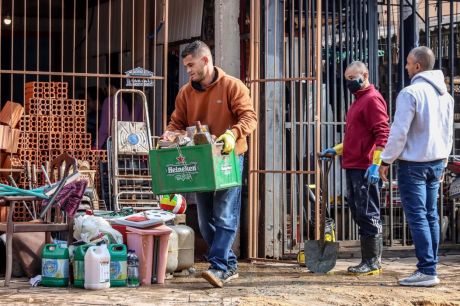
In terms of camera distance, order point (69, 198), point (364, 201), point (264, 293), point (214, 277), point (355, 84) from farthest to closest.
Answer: point (355, 84) → point (364, 201) → point (69, 198) → point (214, 277) → point (264, 293)

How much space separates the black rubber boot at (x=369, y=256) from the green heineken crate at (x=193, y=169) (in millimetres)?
1840

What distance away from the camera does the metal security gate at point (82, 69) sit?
407 inches

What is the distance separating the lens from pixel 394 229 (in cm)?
1085

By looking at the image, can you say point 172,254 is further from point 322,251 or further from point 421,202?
point 421,202

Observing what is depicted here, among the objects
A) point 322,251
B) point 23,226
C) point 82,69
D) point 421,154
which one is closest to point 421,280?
point 421,154

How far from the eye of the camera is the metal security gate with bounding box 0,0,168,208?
1034 cm

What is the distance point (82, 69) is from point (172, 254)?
8.66 metres

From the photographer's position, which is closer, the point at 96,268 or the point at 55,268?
the point at 96,268

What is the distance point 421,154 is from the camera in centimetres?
781

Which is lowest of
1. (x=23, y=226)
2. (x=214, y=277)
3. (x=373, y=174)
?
(x=214, y=277)

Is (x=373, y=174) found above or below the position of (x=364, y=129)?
below

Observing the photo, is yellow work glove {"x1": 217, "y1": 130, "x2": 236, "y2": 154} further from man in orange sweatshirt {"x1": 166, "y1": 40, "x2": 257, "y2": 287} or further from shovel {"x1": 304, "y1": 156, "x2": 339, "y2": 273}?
shovel {"x1": 304, "y1": 156, "x2": 339, "y2": 273}

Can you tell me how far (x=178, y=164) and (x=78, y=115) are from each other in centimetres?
367

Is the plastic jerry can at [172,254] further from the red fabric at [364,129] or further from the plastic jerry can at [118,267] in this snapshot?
the red fabric at [364,129]
